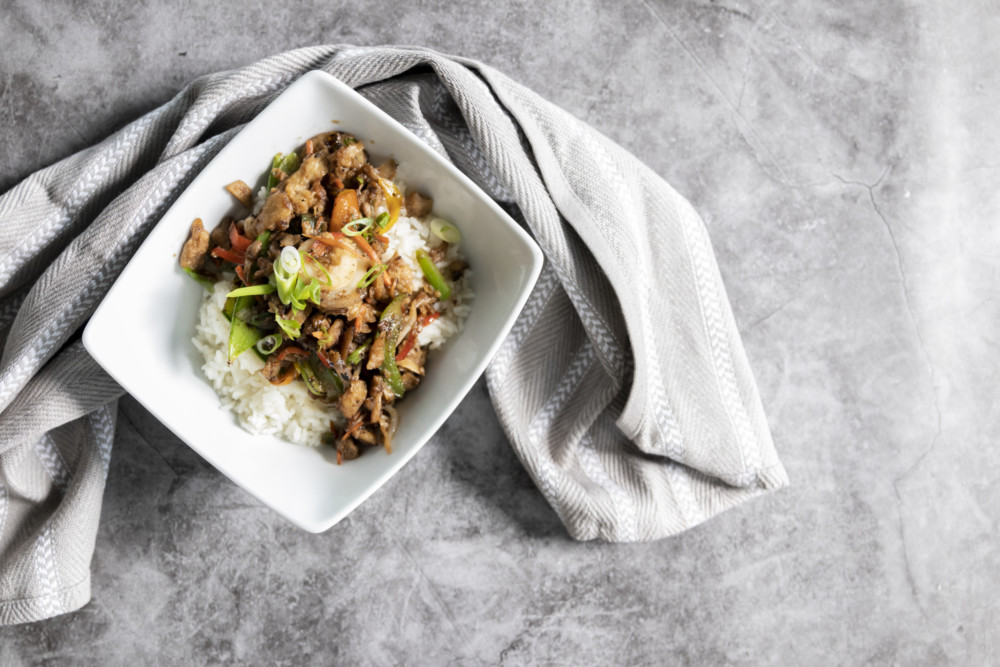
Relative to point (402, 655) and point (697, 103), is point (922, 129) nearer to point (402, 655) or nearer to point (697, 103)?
point (697, 103)

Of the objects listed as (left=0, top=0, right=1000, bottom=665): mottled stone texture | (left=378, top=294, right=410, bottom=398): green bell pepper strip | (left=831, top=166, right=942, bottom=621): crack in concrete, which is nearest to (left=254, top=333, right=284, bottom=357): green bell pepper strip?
(left=378, top=294, right=410, bottom=398): green bell pepper strip

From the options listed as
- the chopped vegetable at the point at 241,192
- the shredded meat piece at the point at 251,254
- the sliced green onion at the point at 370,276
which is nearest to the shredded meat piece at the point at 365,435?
the sliced green onion at the point at 370,276

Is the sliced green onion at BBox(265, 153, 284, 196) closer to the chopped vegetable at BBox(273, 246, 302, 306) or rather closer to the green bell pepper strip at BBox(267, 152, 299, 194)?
the green bell pepper strip at BBox(267, 152, 299, 194)

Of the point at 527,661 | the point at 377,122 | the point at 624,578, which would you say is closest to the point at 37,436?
the point at 377,122

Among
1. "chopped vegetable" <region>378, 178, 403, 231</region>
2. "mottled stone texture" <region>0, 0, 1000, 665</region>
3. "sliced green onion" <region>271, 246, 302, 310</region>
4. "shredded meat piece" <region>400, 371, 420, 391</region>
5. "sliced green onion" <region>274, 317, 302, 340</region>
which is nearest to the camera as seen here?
"sliced green onion" <region>271, 246, 302, 310</region>

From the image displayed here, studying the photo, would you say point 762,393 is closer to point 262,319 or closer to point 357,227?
point 357,227

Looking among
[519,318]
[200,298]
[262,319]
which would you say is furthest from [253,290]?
[519,318]
